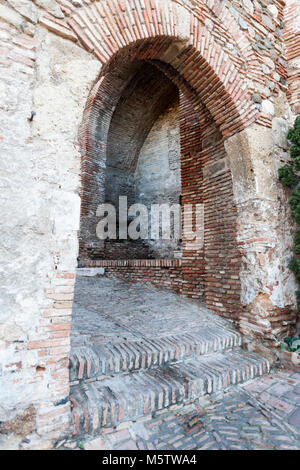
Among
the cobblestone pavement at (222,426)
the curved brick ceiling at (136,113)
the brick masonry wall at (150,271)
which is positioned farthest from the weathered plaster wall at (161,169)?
the cobblestone pavement at (222,426)

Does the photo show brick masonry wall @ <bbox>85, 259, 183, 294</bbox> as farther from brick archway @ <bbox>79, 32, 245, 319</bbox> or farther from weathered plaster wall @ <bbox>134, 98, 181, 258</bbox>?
weathered plaster wall @ <bbox>134, 98, 181, 258</bbox>

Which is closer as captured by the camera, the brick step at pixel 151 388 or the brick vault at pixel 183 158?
the brick vault at pixel 183 158

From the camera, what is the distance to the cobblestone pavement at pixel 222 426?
175 centimetres

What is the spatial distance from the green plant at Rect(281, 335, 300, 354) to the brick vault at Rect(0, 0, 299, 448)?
0.13m

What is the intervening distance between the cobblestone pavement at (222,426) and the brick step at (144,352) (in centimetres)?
42

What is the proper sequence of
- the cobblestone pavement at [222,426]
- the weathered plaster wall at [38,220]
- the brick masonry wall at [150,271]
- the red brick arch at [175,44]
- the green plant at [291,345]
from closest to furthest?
the weathered plaster wall at [38,220]
the cobblestone pavement at [222,426]
the red brick arch at [175,44]
the green plant at [291,345]
the brick masonry wall at [150,271]

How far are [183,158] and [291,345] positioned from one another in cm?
329

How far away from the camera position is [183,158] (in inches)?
190

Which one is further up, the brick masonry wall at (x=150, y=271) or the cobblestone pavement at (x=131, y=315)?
the brick masonry wall at (x=150, y=271)

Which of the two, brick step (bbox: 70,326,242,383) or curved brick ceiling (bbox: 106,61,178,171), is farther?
curved brick ceiling (bbox: 106,61,178,171)

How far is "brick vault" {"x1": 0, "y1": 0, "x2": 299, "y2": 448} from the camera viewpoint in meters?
1.67

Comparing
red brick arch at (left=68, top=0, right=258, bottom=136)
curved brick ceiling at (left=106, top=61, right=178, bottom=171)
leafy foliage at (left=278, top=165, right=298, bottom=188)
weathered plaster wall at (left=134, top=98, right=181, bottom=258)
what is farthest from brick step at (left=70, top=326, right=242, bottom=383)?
curved brick ceiling at (left=106, top=61, right=178, bottom=171)

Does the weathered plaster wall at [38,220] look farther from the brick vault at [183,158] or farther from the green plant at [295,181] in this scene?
the green plant at [295,181]
